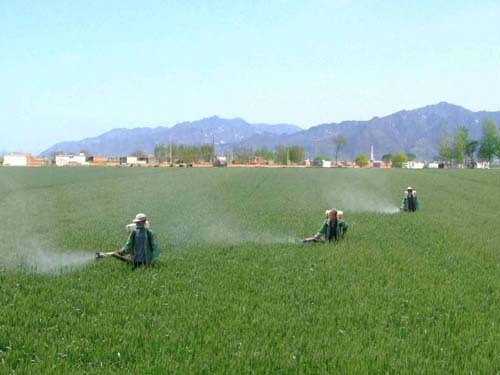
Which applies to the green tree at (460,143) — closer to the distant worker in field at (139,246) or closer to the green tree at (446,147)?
the green tree at (446,147)

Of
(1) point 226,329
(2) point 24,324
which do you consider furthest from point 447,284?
(2) point 24,324

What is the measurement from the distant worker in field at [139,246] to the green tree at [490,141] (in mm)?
146838

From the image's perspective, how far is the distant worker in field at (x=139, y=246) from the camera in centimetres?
1180

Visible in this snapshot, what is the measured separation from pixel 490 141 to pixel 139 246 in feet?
486

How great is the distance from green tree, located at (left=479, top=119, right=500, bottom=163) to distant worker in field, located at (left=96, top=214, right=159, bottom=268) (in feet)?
482

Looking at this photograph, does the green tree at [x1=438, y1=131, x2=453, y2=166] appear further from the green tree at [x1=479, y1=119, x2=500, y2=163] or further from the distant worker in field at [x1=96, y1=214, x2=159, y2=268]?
the distant worker in field at [x1=96, y1=214, x2=159, y2=268]

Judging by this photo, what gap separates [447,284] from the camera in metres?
11.2

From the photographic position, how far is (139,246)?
12.0m

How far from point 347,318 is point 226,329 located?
201 cm

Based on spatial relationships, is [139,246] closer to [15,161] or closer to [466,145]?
[15,161]

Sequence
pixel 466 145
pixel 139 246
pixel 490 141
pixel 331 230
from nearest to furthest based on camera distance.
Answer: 1. pixel 139 246
2. pixel 331 230
3. pixel 490 141
4. pixel 466 145

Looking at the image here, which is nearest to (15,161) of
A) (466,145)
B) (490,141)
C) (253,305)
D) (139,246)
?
(490,141)

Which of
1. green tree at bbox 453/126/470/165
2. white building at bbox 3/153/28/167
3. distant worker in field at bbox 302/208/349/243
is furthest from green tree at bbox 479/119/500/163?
distant worker in field at bbox 302/208/349/243

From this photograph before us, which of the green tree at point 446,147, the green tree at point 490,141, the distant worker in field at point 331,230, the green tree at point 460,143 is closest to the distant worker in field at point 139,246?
the distant worker in field at point 331,230
